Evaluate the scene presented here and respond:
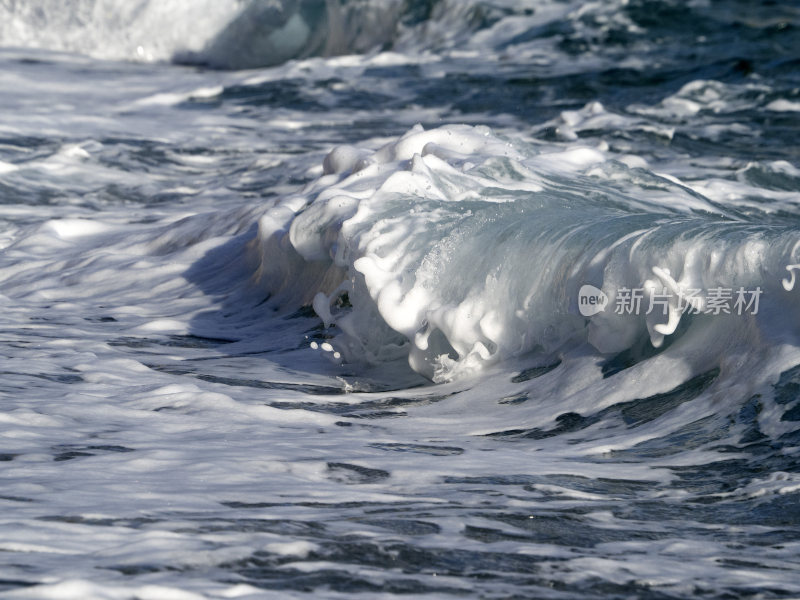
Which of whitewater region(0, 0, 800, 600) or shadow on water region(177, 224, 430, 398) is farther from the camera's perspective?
shadow on water region(177, 224, 430, 398)

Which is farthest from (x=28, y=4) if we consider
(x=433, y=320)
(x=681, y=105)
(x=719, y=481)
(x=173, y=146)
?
(x=719, y=481)

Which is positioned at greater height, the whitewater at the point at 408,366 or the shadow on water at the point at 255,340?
the whitewater at the point at 408,366

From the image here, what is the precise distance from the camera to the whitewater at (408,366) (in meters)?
2.51

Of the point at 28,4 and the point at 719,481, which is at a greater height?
the point at 28,4

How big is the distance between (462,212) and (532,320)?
0.85 metres

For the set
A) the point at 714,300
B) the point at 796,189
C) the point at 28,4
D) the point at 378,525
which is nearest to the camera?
the point at 378,525

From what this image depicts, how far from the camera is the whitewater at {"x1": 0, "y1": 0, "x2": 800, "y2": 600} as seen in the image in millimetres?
2508

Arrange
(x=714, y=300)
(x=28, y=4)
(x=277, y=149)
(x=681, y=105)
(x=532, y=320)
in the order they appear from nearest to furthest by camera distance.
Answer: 1. (x=714, y=300)
2. (x=532, y=320)
3. (x=277, y=149)
4. (x=681, y=105)
5. (x=28, y=4)

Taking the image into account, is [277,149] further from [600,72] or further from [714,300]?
[714,300]

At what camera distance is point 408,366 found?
4602 mm

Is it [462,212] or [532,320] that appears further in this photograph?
[462,212]

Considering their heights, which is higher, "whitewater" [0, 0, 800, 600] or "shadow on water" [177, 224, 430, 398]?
"whitewater" [0, 0, 800, 600]

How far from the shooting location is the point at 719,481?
3.16m

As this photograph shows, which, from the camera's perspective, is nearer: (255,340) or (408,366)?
(408,366)
